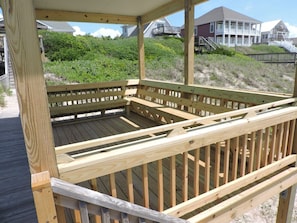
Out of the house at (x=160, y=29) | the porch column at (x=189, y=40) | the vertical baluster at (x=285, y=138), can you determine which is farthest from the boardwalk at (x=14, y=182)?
the house at (x=160, y=29)

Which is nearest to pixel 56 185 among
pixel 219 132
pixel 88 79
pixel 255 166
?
pixel 219 132

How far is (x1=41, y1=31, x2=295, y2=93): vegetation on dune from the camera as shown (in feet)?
33.0

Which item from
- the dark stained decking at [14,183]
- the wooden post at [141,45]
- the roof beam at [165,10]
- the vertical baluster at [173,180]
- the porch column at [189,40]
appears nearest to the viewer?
the vertical baluster at [173,180]

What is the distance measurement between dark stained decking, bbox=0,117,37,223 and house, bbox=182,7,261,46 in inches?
959

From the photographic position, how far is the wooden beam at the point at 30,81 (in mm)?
976

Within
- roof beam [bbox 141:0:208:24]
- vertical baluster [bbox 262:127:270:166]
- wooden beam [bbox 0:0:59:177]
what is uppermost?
roof beam [bbox 141:0:208:24]

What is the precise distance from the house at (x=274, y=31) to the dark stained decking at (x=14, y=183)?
37.0 meters

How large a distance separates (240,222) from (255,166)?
5.62 ft

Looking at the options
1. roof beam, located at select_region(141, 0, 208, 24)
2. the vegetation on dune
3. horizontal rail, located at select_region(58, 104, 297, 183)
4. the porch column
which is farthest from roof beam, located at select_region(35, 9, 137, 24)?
the vegetation on dune

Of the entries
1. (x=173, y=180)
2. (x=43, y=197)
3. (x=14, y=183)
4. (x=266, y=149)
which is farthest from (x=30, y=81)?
(x=266, y=149)

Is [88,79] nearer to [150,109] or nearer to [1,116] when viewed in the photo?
[1,116]

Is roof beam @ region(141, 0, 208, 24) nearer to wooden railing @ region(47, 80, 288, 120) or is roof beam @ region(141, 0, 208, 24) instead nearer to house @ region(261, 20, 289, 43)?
wooden railing @ region(47, 80, 288, 120)

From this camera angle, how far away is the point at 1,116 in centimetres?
506

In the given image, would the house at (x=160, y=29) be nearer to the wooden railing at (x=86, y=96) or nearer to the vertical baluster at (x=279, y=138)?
the wooden railing at (x=86, y=96)
